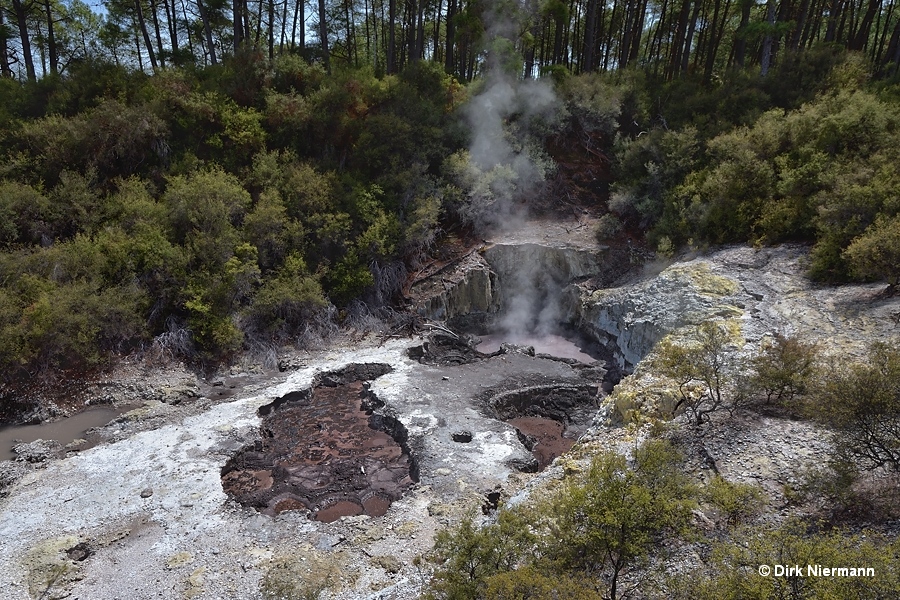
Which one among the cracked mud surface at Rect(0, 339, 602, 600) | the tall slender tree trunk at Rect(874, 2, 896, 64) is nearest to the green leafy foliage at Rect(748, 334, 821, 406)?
the cracked mud surface at Rect(0, 339, 602, 600)

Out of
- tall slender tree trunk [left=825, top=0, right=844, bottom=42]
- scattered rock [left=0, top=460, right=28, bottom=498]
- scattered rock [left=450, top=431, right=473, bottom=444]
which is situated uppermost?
tall slender tree trunk [left=825, top=0, right=844, bottom=42]

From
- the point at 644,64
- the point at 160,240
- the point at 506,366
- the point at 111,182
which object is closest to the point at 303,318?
the point at 160,240

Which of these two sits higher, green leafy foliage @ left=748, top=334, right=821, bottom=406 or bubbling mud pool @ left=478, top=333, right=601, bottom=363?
green leafy foliage @ left=748, top=334, right=821, bottom=406

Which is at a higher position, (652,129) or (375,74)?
(375,74)

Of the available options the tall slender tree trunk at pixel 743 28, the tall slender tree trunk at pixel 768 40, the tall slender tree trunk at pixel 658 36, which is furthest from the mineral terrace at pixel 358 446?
the tall slender tree trunk at pixel 658 36

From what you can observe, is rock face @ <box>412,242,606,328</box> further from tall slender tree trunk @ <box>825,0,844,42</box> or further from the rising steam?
tall slender tree trunk @ <box>825,0,844,42</box>

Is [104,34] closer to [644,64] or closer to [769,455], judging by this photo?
[644,64]

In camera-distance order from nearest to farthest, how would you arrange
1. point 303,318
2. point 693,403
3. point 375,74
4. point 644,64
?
point 693,403, point 303,318, point 375,74, point 644,64
